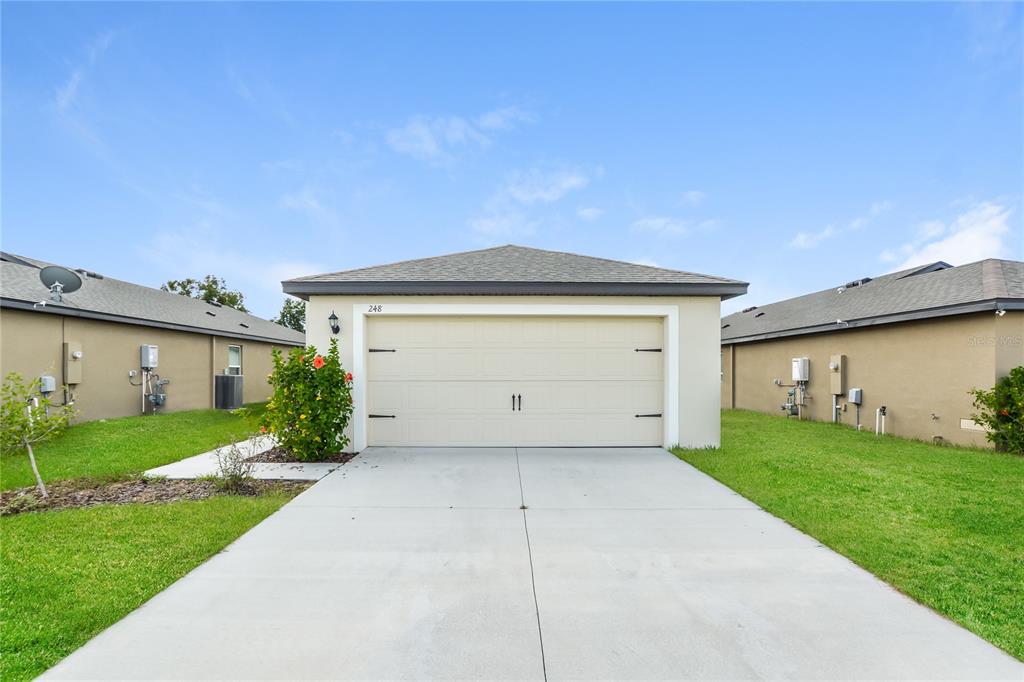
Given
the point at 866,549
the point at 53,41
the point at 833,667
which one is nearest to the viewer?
the point at 833,667

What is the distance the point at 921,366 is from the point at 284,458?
12.0m

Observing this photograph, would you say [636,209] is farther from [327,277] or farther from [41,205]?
[41,205]

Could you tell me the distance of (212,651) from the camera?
7.47ft

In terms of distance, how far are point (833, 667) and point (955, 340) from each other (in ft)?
30.7

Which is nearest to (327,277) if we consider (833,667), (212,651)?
(212,651)

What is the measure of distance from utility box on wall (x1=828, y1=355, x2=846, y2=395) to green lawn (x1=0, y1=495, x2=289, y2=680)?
12220 mm

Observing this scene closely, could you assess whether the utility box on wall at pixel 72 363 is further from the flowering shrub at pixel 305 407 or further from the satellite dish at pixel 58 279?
the flowering shrub at pixel 305 407

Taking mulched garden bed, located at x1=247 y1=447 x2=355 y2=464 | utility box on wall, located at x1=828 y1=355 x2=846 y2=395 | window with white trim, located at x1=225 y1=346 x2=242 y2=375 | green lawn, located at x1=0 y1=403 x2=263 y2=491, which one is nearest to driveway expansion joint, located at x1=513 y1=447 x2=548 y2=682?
mulched garden bed, located at x1=247 y1=447 x2=355 y2=464

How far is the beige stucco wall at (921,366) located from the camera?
7.83 m

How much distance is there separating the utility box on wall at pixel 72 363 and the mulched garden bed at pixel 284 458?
5.95 meters

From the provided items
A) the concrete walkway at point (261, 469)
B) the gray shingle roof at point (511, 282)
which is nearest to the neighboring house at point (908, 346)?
the gray shingle roof at point (511, 282)

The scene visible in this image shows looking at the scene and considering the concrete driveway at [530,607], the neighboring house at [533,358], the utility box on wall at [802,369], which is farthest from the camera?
the utility box on wall at [802,369]

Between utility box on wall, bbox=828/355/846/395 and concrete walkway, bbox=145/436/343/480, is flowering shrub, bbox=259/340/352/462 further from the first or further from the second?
utility box on wall, bbox=828/355/846/395

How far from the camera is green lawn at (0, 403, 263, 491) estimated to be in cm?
602
